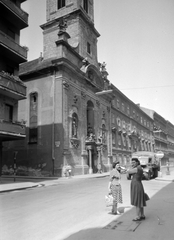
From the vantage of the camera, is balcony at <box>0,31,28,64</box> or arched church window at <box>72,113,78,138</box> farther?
A: arched church window at <box>72,113,78,138</box>

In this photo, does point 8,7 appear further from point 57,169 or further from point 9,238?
point 9,238

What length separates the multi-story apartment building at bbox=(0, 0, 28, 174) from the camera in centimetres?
1834

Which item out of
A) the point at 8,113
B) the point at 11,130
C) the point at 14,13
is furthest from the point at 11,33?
the point at 11,130

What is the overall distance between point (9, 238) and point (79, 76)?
25.0 m

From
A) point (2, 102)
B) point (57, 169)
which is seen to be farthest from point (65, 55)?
point (57, 169)

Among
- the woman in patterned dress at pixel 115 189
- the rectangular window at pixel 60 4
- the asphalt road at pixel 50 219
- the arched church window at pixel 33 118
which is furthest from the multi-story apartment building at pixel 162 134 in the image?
the woman in patterned dress at pixel 115 189

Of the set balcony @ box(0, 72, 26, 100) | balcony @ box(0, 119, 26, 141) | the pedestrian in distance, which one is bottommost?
the pedestrian in distance

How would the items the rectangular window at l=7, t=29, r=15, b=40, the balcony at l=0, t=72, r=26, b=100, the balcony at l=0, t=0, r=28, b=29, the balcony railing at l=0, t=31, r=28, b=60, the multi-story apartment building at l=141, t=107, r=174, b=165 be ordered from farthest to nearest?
the multi-story apartment building at l=141, t=107, r=174, b=165 → the rectangular window at l=7, t=29, r=15, b=40 → the balcony at l=0, t=0, r=28, b=29 → the balcony railing at l=0, t=31, r=28, b=60 → the balcony at l=0, t=72, r=26, b=100

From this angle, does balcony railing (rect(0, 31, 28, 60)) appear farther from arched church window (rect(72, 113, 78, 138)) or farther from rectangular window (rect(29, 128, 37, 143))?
arched church window (rect(72, 113, 78, 138))

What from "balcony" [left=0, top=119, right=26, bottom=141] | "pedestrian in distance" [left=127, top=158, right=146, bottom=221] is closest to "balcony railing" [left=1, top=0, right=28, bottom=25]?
"balcony" [left=0, top=119, right=26, bottom=141]

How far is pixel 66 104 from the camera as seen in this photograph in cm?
2600

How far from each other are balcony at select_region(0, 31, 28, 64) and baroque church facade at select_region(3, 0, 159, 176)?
17.9 ft

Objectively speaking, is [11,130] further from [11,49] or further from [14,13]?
[14,13]

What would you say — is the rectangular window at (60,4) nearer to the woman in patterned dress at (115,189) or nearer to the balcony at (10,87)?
the balcony at (10,87)
